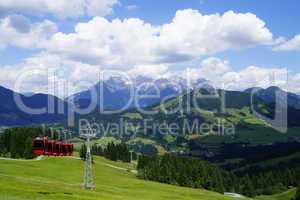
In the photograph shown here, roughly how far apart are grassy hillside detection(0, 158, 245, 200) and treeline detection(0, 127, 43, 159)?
1247cm

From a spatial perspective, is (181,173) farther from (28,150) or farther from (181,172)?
(28,150)

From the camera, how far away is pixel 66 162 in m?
151

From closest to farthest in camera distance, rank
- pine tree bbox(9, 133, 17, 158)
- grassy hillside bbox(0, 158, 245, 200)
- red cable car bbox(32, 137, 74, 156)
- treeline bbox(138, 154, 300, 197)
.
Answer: grassy hillside bbox(0, 158, 245, 200) → red cable car bbox(32, 137, 74, 156) → pine tree bbox(9, 133, 17, 158) → treeline bbox(138, 154, 300, 197)

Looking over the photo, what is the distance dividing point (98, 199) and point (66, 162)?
303ft

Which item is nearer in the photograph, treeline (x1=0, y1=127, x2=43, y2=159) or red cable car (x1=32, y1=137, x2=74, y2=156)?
red cable car (x1=32, y1=137, x2=74, y2=156)

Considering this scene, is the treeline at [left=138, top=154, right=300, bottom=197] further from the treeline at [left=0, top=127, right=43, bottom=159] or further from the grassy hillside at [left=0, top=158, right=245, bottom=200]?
the treeline at [left=0, top=127, right=43, bottom=159]

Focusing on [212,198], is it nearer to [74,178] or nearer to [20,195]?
[74,178]

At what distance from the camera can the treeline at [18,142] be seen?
157625 millimetres

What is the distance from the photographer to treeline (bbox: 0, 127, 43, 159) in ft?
517

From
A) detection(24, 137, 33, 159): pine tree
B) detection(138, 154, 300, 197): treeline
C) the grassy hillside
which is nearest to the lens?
the grassy hillside

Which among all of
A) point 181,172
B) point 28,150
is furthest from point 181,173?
point 28,150

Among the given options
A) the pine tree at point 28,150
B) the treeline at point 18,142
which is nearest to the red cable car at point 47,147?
the pine tree at point 28,150

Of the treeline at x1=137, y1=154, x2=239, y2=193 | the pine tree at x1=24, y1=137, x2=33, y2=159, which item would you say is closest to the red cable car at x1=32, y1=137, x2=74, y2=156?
the pine tree at x1=24, y1=137, x2=33, y2=159

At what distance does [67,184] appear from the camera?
92750mm
